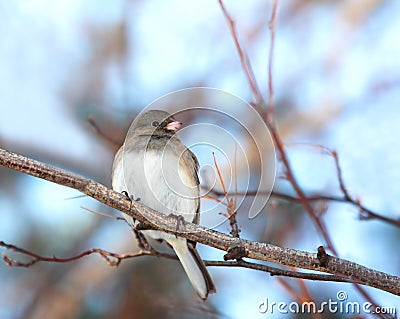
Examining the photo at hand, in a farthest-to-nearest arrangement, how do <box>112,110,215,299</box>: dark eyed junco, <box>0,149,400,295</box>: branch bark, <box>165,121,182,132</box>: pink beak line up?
<box>165,121,182,132</box>: pink beak < <box>112,110,215,299</box>: dark eyed junco < <box>0,149,400,295</box>: branch bark

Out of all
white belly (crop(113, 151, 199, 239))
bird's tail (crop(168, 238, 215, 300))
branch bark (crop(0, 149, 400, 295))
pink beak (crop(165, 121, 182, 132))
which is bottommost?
branch bark (crop(0, 149, 400, 295))

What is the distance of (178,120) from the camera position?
2.61 m

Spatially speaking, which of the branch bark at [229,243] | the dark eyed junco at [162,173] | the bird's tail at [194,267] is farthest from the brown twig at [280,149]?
the bird's tail at [194,267]

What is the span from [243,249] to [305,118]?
303 cm

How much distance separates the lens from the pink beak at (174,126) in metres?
2.51

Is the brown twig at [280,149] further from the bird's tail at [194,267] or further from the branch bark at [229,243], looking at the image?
the bird's tail at [194,267]

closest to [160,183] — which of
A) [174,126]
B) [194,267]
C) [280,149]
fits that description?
[174,126]

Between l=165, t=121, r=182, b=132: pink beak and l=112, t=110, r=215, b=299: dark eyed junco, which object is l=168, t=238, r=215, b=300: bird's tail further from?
l=165, t=121, r=182, b=132: pink beak

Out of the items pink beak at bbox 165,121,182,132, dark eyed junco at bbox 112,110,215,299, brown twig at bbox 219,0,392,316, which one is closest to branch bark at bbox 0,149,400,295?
brown twig at bbox 219,0,392,316

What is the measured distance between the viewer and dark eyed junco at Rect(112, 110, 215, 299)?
2.40 meters

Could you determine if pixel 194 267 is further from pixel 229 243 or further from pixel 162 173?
pixel 229 243

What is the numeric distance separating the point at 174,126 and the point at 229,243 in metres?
0.90

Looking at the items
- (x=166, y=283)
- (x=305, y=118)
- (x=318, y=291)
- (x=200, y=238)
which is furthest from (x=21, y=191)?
(x=200, y=238)

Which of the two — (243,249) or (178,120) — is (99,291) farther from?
(243,249)
